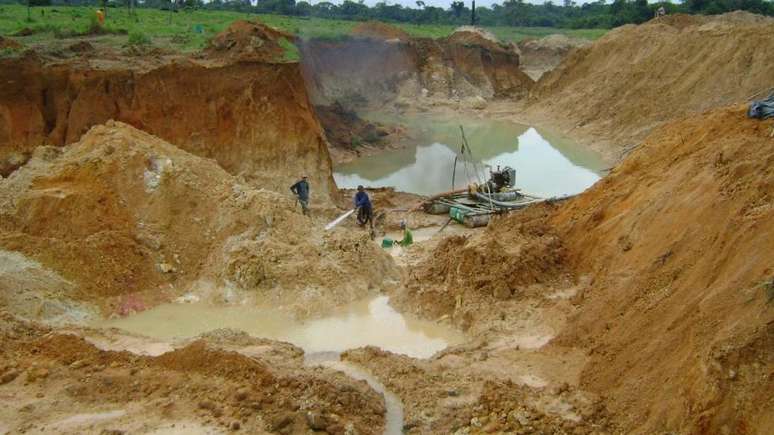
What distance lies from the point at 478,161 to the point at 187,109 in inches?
507

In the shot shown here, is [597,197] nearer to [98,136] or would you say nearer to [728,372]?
[728,372]

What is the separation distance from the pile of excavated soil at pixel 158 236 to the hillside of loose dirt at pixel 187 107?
4516 mm

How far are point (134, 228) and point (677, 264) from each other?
948 cm

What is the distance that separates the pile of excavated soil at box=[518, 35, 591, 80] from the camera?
55938 millimetres

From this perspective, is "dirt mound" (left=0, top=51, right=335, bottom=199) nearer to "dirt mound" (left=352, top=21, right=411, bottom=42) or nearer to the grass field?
the grass field

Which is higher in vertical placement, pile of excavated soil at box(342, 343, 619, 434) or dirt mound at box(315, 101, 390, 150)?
dirt mound at box(315, 101, 390, 150)

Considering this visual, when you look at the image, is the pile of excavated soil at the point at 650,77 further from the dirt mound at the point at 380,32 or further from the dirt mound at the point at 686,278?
Result: the dirt mound at the point at 686,278

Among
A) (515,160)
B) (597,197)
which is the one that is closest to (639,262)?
(597,197)

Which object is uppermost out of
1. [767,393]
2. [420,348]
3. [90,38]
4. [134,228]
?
[90,38]

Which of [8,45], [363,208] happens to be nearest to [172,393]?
[363,208]

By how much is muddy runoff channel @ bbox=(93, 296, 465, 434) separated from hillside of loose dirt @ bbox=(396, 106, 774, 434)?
1.59ft

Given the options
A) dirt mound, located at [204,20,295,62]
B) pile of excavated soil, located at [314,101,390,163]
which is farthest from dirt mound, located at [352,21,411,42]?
dirt mound, located at [204,20,295,62]

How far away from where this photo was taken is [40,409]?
8625 millimetres

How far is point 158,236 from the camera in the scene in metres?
13.9
